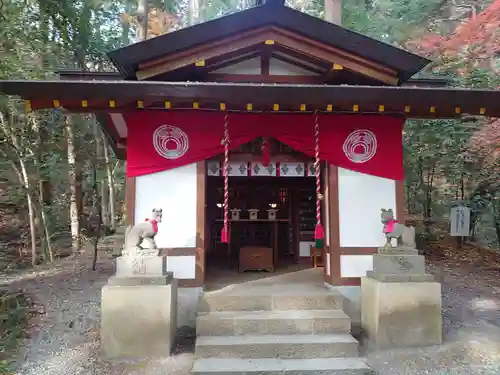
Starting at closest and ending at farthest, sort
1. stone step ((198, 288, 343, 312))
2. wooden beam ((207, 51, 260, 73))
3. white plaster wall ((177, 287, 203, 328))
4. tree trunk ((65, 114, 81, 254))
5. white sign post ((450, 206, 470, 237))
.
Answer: stone step ((198, 288, 343, 312)) → white plaster wall ((177, 287, 203, 328)) → wooden beam ((207, 51, 260, 73)) → white sign post ((450, 206, 470, 237)) → tree trunk ((65, 114, 81, 254))

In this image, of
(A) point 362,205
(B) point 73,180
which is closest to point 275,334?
(A) point 362,205

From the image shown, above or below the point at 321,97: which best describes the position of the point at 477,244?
below

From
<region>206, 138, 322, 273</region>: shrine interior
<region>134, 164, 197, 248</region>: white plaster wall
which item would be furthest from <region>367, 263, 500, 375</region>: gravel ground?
<region>206, 138, 322, 273</region>: shrine interior

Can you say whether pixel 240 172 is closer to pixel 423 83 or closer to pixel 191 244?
pixel 191 244

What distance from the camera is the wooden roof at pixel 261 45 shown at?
5.52 m

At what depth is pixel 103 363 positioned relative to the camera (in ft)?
15.0

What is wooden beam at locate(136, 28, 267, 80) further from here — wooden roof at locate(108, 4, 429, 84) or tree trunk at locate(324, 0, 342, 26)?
tree trunk at locate(324, 0, 342, 26)

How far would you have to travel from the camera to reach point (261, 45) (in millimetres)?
5934

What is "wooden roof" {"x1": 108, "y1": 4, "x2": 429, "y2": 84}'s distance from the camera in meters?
5.52

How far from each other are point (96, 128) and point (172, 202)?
10.2 m

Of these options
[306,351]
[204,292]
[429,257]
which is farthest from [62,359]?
[429,257]

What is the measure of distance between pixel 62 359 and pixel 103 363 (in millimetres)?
636

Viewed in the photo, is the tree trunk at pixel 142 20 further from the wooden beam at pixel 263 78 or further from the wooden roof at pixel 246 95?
the wooden roof at pixel 246 95

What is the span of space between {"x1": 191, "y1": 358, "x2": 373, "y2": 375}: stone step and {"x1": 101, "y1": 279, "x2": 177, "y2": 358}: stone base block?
2.11 ft
